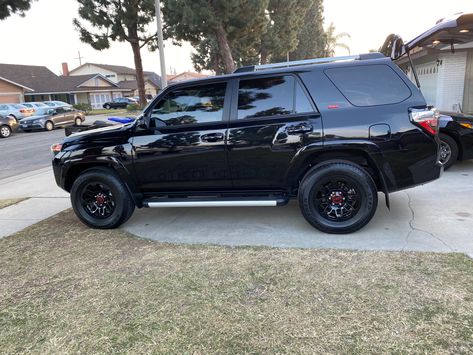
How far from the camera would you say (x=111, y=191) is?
5027mm

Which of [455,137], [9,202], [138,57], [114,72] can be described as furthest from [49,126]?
[114,72]

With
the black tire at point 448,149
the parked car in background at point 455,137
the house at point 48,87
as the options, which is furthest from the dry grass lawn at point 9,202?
the house at point 48,87

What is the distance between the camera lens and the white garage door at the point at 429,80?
1479cm

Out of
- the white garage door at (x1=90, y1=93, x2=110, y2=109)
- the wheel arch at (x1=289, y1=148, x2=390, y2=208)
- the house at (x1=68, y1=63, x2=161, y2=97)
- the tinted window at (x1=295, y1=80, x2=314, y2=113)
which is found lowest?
the wheel arch at (x1=289, y1=148, x2=390, y2=208)

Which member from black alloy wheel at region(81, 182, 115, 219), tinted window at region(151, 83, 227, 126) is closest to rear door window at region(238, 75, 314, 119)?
tinted window at region(151, 83, 227, 126)

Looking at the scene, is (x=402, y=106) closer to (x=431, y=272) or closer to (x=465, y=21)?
(x=431, y=272)

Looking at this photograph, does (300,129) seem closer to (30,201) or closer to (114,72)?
(30,201)

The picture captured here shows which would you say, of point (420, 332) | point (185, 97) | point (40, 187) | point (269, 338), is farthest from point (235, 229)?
point (40, 187)

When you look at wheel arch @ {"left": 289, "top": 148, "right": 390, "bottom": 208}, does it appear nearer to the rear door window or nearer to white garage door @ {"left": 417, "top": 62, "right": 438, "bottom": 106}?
the rear door window

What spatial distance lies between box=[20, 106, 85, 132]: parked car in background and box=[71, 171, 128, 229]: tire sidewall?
817 inches

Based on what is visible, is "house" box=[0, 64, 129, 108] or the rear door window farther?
"house" box=[0, 64, 129, 108]

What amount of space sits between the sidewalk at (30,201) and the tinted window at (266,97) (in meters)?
3.58

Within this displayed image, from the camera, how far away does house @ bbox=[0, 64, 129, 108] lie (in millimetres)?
45062

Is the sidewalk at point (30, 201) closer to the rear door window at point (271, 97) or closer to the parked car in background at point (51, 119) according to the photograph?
the rear door window at point (271, 97)
